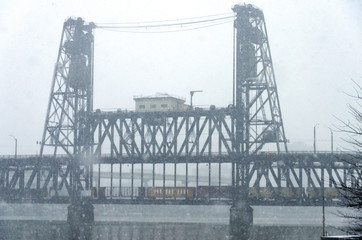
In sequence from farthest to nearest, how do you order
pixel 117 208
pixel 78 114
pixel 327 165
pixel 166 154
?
pixel 117 208, pixel 78 114, pixel 166 154, pixel 327 165

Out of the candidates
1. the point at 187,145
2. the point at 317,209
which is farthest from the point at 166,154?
the point at 317,209

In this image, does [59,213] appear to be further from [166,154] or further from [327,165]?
[327,165]

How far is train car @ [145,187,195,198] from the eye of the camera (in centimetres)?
6688

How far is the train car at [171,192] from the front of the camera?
66.9 metres

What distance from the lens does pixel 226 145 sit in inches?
2486

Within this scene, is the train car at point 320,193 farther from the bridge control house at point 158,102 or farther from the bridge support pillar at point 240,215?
the bridge control house at point 158,102

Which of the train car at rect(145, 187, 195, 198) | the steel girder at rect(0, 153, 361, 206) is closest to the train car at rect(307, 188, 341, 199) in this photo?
the steel girder at rect(0, 153, 361, 206)

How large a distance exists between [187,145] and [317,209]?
7865 centimetres

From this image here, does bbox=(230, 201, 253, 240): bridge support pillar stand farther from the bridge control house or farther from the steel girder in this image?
the bridge control house

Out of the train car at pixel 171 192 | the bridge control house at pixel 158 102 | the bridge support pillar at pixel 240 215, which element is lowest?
the bridge support pillar at pixel 240 215

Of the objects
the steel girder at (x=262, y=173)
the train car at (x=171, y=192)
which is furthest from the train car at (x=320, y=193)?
the train car at (x=171, y=192)

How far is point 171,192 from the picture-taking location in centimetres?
6731

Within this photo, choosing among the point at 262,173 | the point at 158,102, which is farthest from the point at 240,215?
the point at 158,102

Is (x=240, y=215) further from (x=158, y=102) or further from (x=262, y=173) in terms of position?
(x=158, y=102)
